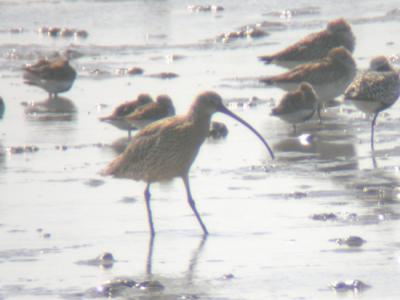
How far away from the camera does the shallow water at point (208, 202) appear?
29.2ft

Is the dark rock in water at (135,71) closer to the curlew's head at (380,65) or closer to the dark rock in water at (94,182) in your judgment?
the curlew's head at (380,65)

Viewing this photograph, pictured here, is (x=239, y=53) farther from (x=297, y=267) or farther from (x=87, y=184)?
(x=297, y=267)

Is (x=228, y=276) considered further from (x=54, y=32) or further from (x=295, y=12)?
(x=295, y=12)

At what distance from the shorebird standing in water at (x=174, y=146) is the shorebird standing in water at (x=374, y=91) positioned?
4.44m

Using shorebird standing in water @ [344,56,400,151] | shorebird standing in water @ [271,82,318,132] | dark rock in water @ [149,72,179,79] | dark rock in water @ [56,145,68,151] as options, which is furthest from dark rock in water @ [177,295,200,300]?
dark rock in water @ [149,72,179,79]

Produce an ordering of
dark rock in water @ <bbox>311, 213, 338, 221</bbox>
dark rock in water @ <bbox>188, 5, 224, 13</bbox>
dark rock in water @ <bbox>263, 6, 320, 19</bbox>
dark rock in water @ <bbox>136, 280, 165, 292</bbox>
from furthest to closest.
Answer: dark rock in water @ <bbox>188, 5, 224, 13</bbox>, dark rock in water @ <bbox>263, 6, 320, 19</bbox>, dark rock in water @ <bbox>311, 213, 338, 221</bbox>, dark rock in water @ <bbox>136, 280, 165, 292</bbox>

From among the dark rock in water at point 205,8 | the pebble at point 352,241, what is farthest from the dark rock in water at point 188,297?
the dark rock in water at point 205,8

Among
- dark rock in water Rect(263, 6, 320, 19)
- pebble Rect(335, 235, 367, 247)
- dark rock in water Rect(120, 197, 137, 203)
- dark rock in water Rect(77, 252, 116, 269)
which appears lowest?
dark rock in water Rect(77, 252, 116, 269)

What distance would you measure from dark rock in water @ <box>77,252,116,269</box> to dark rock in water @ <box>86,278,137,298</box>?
2.15 feet

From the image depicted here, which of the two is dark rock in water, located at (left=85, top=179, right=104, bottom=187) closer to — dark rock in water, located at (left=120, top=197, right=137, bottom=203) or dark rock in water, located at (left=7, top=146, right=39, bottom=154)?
dark rock in water, located at (left=120, top=197, right=137, bottom=203)

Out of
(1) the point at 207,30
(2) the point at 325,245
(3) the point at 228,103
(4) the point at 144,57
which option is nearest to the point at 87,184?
(2) the point at 325,245

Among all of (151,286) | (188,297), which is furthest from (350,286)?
(151,286)

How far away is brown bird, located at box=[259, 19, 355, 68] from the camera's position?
20.0 m

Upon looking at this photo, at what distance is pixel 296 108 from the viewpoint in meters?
15.5
